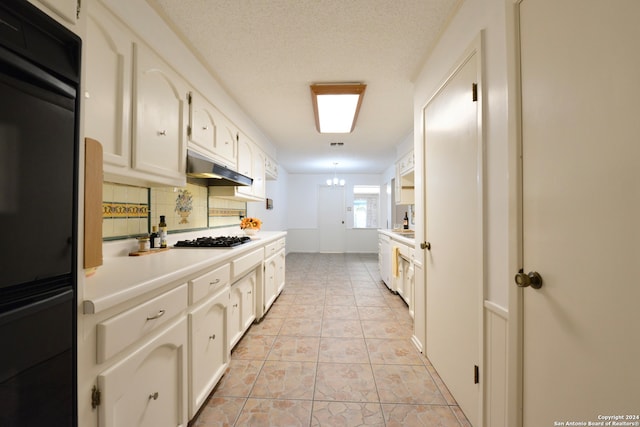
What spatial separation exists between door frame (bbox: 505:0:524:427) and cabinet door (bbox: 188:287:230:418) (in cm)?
144

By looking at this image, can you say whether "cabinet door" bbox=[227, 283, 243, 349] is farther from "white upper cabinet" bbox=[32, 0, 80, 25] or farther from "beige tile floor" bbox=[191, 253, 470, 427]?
"white upper cabinet" bbox=[32, 0, 80, 25]

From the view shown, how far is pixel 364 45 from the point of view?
178 centimetres

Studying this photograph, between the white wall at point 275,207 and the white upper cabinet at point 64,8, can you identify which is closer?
the white upper cabinet at point 64,8

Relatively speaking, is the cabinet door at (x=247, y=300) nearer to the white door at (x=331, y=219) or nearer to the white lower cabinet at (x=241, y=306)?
the white lower cabinet at (x=241, y=306)

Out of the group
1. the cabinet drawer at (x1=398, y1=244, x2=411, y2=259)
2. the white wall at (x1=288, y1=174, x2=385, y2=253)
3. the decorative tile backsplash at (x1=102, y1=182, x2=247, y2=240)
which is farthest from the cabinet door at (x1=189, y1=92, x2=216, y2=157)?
the white wall at (x1=288, y1=174, x2=385, y2=253)

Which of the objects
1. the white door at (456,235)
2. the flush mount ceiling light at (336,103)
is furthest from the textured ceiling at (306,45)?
the white door at (456,235)

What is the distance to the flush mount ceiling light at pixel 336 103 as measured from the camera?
7.64 feet

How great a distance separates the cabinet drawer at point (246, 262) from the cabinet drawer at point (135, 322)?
660 mm

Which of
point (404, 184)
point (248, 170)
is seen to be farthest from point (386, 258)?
point (248, 170)

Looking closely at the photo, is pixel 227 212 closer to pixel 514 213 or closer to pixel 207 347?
pixel 207 347

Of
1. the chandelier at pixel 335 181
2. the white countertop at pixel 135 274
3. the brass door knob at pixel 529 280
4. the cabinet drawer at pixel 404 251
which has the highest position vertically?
the chandelier at pixel 335 181

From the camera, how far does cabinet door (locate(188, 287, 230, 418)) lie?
1267 millimetres

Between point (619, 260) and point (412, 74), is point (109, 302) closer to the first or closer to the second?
point (619, 260)

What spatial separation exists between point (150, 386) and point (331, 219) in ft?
21.6
